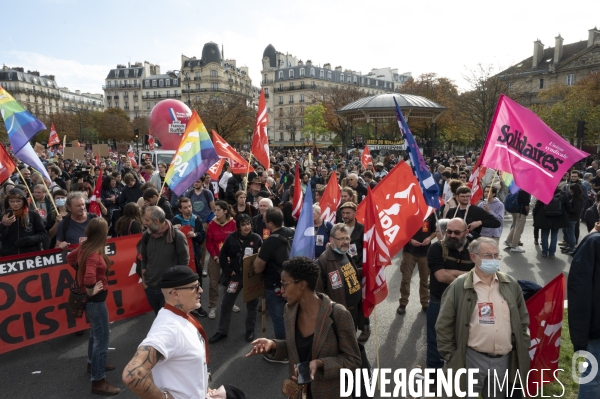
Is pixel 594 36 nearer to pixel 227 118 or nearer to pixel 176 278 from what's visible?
pixel 227 118

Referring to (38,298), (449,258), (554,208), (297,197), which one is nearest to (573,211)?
(554,208)

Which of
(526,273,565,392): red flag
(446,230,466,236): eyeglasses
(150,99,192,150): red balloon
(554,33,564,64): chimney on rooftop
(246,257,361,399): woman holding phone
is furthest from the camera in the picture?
(554,33,564,64): chimney on rooftop

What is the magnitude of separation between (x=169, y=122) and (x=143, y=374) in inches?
770

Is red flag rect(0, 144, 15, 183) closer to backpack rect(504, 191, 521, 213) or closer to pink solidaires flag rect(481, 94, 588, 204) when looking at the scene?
pink solidaires flag rect(481, 94, 588, 204)

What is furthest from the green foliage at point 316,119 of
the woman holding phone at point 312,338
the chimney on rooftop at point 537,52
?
the woman holding phone at point 312,338

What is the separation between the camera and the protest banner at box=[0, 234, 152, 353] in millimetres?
4820

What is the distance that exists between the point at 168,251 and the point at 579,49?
7533 cm

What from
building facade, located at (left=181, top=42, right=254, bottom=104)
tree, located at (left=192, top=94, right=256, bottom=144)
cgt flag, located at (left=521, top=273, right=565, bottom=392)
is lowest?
cgt flag, located at (left=521, top=273, right=565, bottom=392)

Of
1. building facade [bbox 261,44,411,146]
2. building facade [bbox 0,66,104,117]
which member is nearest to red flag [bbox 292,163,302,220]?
building facade [bbox 261,44,411,146]

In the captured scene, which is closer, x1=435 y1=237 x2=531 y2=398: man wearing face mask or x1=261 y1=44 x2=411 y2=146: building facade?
x1=435 y1=237 x2=531 y2=398: man wearing face mask

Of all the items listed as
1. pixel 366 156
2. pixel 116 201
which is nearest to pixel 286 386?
pixel 116 201

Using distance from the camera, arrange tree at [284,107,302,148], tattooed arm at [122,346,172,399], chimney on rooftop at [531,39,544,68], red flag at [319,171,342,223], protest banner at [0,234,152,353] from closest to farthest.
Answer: tattooed arm at [122,346,172,399] → protest banner at [0,234,152,353] → red flag at [319,171,342,223] → chimney on rooftop at [531,39,544,68] → tree at [284,107,302,148]

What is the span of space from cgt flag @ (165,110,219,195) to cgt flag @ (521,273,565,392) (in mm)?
5058

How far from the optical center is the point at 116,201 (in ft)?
32.3
